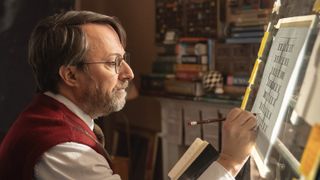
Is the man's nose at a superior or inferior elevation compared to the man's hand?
superior

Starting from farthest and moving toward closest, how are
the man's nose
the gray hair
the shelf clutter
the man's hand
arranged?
the shelf clutter < the man's nose < the gray hair < the man's hand

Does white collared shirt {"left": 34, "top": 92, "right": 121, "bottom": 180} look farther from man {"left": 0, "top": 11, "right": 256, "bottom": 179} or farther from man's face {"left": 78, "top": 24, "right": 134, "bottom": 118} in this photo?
man's face {"left": 78, "top": 24, "right": 134, "bottom": 118}

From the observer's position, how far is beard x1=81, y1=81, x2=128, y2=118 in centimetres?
138

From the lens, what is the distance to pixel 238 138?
111 cm

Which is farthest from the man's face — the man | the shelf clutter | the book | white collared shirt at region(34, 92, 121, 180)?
the shelf clutter

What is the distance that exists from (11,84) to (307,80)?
84.0 inches

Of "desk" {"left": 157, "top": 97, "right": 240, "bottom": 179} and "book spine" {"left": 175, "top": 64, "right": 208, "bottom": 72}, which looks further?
"book spine" {"left": 175, "top": 64, "right": 208, "bottom": 72}

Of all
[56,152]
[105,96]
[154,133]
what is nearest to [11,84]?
[154,133]

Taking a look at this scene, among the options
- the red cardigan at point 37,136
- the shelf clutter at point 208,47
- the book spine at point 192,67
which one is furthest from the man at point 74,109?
the book spine at point 192,67

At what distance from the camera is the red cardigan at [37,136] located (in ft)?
3.83

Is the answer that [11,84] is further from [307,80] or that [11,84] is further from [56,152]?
[307,80]

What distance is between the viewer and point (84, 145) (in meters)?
1.20

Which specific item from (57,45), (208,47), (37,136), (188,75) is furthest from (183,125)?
(37,136)

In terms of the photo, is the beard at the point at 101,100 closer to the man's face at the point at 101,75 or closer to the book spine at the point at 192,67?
the man's face at the point at 101,75
